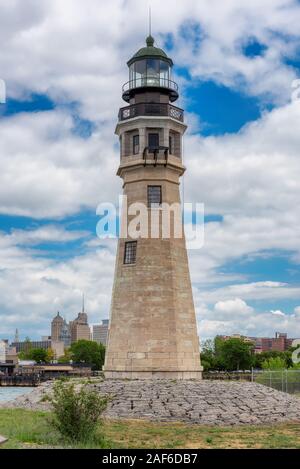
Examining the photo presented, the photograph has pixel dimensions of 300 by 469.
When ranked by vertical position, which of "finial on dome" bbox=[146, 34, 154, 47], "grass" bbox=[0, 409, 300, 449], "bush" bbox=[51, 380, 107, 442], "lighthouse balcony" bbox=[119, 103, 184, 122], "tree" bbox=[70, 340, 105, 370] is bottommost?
"tree" bbox=[70, 340, 105, 370]

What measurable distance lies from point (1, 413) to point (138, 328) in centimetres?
830

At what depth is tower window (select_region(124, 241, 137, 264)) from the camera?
1453 inches

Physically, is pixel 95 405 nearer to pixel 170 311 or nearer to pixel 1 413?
pixel 1 413

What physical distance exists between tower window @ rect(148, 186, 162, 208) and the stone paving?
9.73 m

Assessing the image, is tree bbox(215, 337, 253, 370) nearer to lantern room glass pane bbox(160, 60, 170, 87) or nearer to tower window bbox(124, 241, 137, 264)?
tower window bbox(124, 241, 137, 264)

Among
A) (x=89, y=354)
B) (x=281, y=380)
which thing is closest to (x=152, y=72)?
(x=281, y=380)

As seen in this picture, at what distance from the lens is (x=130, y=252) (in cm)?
3716

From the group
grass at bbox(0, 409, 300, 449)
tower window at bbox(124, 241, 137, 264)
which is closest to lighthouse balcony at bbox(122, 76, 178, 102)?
tower window at bbox(124, 241, 137, 264)

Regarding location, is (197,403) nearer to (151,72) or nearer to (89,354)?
(151,72)

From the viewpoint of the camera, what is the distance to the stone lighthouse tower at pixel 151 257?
35.2 m

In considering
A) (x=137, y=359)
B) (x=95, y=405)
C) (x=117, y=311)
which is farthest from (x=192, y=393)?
(x=95, y=405)

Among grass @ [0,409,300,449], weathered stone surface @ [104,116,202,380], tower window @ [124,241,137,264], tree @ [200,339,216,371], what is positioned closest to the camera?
grass @ [0,409,300,449]

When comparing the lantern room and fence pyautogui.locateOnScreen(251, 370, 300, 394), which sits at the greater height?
the lantern room

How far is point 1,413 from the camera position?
30.7 metres
